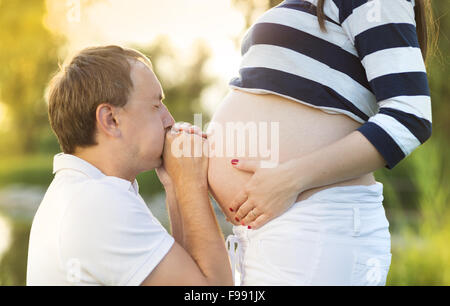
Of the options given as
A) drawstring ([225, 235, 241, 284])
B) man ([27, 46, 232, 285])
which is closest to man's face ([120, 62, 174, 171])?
man ([27, 46, 232, 285])

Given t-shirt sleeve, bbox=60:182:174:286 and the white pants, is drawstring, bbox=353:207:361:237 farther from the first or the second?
t-shirt sleeve, bbox=60:182:174:286

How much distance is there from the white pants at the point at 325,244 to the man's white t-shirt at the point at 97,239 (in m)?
0.29

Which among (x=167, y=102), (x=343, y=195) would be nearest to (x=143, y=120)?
(x=343, y=195)

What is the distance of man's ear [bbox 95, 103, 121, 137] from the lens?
1476mm

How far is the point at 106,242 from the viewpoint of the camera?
1.28 m

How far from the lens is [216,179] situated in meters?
1.53

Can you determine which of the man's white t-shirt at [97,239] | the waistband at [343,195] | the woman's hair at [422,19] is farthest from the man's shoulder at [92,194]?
the woman's hair at [422,19]

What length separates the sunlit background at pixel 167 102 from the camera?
154 inches

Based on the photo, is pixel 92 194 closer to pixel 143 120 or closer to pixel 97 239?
pixel 97 239

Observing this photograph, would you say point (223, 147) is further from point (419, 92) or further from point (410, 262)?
point (410, 262)

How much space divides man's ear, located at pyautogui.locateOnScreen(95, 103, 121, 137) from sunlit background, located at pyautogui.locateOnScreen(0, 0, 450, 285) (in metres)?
0.30

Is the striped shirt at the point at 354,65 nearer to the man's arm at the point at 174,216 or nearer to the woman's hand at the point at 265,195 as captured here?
the woman's hand at the point at 265,195

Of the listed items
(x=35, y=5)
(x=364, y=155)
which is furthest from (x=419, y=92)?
(x=35, y=5)

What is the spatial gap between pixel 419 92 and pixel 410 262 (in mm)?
3044
